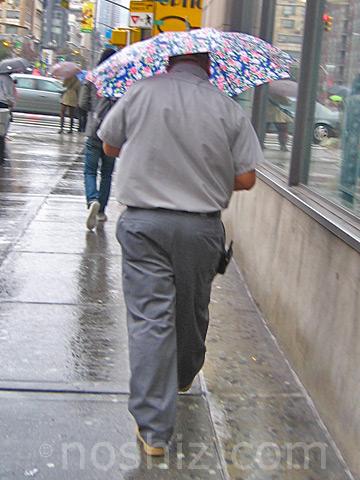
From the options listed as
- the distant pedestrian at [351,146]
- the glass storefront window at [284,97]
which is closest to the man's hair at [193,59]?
the distant pedestrian at [351,146]

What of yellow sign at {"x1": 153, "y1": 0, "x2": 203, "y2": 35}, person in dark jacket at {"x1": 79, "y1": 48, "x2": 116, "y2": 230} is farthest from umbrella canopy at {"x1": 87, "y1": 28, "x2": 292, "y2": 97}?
yellow sign at {"x1": 153, "y1": 0, "x2": 203, "y2": 35}

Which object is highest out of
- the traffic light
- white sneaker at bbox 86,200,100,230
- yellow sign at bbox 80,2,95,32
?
yellow sign at bbox 80,2,95,32

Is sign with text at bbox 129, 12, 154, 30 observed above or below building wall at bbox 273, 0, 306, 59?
above

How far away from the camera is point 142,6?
14.5m

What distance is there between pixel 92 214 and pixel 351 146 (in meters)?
4.05

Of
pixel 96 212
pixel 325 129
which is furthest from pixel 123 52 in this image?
pixel 96 212

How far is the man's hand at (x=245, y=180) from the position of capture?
361 cm

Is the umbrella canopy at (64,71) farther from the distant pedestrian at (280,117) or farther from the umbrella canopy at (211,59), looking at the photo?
the umbrella canopy at (211,59)

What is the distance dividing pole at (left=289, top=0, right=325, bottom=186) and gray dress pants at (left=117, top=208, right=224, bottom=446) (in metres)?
1.99

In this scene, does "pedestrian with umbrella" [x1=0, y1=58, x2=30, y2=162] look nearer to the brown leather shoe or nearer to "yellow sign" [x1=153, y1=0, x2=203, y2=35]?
"yellow sign" [x1=153, y1=0, x2=203, y2=35]

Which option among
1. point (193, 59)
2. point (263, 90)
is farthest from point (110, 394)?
A: point (263, 90)

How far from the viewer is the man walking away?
3436 mm

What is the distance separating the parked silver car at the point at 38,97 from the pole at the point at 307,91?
24.3 meters

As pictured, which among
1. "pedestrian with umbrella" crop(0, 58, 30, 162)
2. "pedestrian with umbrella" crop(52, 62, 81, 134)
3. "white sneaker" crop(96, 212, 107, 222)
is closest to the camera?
"white sneaker" crop(96, 212, 107, 222)
